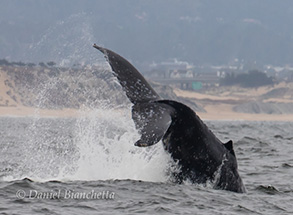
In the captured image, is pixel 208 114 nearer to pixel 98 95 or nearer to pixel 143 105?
pixel 98 95

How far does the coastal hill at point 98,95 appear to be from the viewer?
63.5m

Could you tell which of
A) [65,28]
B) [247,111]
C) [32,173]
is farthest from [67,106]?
[65,28]

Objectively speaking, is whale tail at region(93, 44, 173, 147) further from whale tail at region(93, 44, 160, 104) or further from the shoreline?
the shoreline

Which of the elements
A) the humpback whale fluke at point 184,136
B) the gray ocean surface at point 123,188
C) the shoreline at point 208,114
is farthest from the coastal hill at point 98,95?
the humpback whale fluke at point 184,136

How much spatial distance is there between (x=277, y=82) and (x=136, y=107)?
10682 cm

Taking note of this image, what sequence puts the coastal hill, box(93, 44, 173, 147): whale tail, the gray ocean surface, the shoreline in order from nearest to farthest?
box(93, 44, 173, 147): whale tail → the gray ocean surface → the coastal hill → the shoreline

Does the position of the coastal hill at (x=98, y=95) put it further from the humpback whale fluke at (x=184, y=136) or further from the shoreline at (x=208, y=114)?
the humpback whale fluke at (x=184, y=136)

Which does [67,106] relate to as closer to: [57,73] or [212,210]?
[57,73]

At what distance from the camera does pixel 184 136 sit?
30.3ft

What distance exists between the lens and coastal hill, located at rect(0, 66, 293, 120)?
63491mm

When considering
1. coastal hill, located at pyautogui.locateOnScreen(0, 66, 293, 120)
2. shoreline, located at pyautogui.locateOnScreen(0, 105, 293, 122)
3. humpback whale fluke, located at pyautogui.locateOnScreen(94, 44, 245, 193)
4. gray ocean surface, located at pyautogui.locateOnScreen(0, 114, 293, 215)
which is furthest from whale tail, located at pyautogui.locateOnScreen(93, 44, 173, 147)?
shoreline, located at pyautogui.locateOnScreen(0, 105, 293, 122)

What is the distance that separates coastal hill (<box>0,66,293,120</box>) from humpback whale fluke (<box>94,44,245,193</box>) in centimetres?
3784

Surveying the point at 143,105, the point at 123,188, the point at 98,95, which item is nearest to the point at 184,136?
the point at 143,105

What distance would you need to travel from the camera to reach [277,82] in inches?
4473
